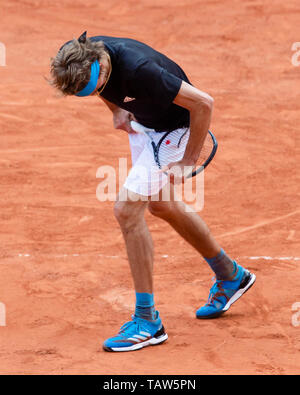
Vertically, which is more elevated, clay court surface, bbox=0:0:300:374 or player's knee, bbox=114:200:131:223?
player's knee, bbox=114:200:131:223

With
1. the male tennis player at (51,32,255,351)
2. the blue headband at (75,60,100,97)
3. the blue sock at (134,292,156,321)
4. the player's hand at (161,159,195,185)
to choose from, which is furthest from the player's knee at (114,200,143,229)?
the blue headband at (75,60,100,97)

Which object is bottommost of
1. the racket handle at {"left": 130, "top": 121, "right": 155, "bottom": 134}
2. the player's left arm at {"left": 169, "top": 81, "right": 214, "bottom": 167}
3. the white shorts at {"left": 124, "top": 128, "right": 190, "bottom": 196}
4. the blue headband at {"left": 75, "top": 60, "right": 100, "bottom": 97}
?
the white shorts at {"left": 124, "top": 128, "right": 190, "bottom": 196}

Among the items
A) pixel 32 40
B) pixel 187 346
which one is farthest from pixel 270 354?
pixel 32 40

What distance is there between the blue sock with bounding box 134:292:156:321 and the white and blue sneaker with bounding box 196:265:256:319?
530 millimetres

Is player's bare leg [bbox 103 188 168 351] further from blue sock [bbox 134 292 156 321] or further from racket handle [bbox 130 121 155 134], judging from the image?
racket handle [bbox 130 121 155 134]

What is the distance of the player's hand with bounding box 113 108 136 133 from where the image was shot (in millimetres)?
4672

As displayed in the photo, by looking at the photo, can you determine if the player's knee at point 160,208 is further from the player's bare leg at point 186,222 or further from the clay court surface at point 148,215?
the clay court surface at point 148,215

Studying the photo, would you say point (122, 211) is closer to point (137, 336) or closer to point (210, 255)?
point (137, 336)

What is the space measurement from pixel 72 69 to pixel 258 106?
5.70 meters

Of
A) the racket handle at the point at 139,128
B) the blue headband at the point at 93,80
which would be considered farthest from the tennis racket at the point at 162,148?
the blue headband at the point at 93,80

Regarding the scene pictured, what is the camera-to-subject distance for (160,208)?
475 cm

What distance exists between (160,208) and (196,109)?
0.81 m

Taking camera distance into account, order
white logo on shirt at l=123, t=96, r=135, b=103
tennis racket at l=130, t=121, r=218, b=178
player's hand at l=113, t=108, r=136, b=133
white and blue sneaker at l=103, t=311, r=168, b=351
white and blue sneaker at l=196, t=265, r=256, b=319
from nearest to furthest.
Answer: white logo on shirt at l=123, t=96, r=135, b=103 < white and blue sneaker at l=103, t=311, r=168, b=351 < tennis racket at l=130, t=121, r=218, b=178 < player's hand at l=113, t=108, r=136, b=133 < white and blue sneaker at l=196, t=265, r=256, b=319

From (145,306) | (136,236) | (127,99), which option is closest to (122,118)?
(127,99)
